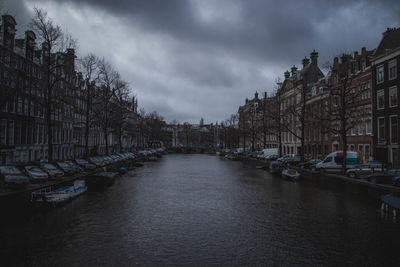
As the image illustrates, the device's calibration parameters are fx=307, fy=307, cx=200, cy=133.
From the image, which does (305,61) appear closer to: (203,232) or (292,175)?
(292,175)

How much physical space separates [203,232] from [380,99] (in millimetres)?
36111

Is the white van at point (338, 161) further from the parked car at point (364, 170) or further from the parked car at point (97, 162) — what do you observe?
the parked car at point (97, 162)

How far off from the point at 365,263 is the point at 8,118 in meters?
42.6

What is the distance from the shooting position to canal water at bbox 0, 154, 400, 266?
13.0 meters

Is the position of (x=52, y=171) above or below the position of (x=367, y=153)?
below

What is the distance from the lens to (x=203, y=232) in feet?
54.6

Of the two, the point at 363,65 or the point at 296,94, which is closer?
the point at 363,65

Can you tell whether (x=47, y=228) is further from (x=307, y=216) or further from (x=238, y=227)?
(x=307, y=216)

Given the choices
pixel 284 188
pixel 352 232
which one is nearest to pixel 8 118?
pixel 284 188

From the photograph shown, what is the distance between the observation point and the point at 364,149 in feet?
152

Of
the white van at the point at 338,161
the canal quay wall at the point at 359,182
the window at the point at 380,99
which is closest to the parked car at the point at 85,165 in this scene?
the canal quay wall at the point at 359,182

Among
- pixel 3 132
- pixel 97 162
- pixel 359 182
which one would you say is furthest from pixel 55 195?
pixel 359 182

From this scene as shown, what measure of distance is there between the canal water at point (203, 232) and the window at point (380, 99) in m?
19.1

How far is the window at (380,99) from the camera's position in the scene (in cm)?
4088
